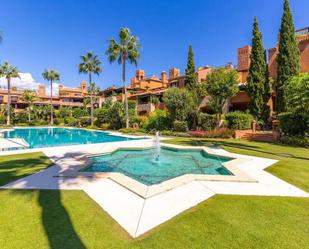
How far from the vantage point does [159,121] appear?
87.7 ft

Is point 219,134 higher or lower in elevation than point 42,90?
lower

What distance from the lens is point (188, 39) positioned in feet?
101

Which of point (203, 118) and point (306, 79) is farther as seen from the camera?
point (203, 118)

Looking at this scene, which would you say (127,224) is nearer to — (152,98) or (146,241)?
(146,241)

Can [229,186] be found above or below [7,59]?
below

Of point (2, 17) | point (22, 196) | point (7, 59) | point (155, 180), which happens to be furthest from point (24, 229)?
point (7, 59)

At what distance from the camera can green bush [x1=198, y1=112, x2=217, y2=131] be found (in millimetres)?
22358

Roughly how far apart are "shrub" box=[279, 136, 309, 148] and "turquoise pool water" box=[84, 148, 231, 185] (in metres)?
8.04

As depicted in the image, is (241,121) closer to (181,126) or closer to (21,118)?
(181,126)

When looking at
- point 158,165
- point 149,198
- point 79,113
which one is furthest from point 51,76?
point 149,198

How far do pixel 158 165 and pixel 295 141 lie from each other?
11703 millimetres

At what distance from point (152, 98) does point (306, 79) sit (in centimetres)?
2148

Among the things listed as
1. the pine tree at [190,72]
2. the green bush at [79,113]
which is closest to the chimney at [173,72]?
the pine tree at [190,72]

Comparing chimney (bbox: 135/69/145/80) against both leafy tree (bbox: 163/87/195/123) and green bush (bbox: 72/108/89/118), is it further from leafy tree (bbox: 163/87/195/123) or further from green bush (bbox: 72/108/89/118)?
leafy tree (bbox: 163/87/195/123)
